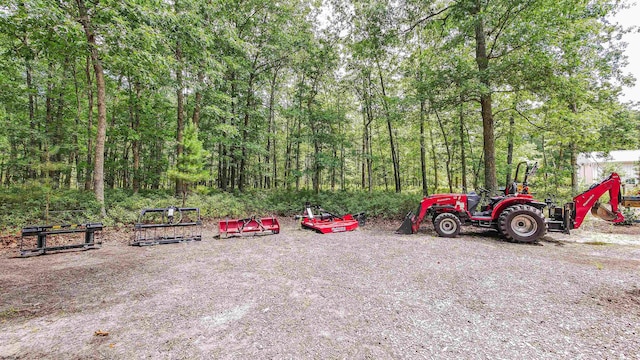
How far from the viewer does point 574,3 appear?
6.96 metres

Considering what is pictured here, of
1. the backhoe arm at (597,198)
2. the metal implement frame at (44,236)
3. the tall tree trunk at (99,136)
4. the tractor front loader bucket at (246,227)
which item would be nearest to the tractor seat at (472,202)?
the backhoe arm at (597,198)

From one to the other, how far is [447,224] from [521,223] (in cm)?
184

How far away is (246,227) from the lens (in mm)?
8500

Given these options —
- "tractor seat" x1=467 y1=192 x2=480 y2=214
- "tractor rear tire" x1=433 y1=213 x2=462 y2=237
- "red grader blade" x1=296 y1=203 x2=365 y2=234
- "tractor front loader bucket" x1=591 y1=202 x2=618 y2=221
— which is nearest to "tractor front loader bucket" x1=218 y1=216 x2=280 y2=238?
"red grader blade" x1=296 y1=203 x2=365 y2=234

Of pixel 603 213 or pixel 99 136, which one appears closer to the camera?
pixel 603 213

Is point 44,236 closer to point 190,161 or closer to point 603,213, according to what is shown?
point 190,161

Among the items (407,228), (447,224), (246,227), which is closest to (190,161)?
(246,227)

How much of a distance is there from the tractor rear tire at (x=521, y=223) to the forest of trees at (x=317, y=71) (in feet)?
10.1

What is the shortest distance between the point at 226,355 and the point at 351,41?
1635 centimetres

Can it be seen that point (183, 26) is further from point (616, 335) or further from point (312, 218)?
point (616, 335)

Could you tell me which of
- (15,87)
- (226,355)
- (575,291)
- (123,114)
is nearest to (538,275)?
(575,291)

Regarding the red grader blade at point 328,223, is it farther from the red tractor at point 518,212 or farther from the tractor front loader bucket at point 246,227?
the red tractor at point 518,212

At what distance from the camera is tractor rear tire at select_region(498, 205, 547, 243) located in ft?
21.5

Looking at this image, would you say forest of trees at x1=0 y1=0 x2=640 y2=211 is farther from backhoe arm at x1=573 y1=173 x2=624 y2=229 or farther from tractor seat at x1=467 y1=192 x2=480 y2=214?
backhoe arm at x1=573 y1=173 x2=624 y2=229
